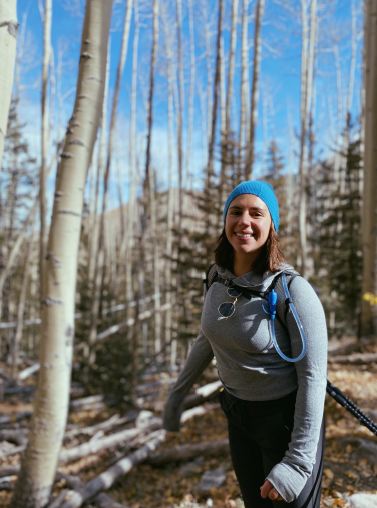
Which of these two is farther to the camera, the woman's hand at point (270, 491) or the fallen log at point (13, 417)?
the fallen log at point (13, 417)

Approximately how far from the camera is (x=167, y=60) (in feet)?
44.3

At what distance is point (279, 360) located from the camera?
1.41 m

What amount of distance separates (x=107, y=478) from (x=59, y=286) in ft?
9.07

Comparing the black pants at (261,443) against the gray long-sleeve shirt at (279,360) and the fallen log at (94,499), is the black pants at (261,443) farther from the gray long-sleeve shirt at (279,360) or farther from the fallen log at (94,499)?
the fallen log at (94,499)

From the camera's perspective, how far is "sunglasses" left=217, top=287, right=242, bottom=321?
1.48m

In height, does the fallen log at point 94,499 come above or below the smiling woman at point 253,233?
below

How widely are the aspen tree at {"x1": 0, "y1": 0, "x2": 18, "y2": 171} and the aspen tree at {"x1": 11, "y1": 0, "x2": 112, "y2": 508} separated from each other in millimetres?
1108

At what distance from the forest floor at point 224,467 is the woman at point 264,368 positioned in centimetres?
142

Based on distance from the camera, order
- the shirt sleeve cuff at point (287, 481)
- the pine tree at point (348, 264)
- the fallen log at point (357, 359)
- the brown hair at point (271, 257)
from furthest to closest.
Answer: the pine tree at point (348, 264), the fallen log at point (357, 359), the brown hair at point (271, 257), the shirt sleeve cuff at point (287, 481)

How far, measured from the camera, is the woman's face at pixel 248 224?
147cm

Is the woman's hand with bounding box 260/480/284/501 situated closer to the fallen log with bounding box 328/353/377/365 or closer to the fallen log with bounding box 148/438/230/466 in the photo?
the fallen log with bounding box 148/438/230/466

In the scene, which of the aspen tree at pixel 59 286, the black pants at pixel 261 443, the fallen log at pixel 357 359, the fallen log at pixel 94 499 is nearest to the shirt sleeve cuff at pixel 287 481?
the black pants at pixel 261 443

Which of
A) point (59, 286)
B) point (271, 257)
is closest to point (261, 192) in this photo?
point (271, 257)

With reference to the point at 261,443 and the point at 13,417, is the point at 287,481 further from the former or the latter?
the point at 13,417
